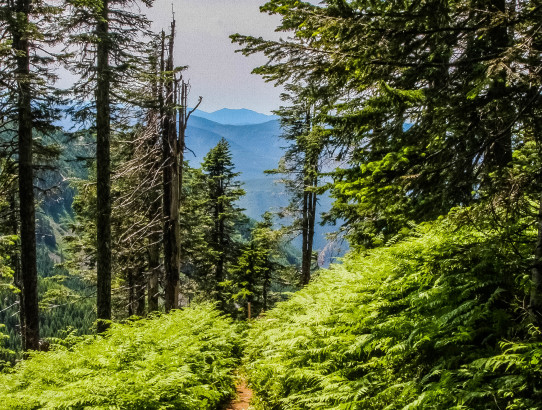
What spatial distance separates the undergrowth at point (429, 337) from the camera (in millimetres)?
2604

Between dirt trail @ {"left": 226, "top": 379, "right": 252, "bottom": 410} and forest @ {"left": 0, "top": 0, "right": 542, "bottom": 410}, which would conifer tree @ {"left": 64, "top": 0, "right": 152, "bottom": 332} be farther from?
dirt trail @ {"left": 226, "top": 379, "right": 252, "bottom": 410}

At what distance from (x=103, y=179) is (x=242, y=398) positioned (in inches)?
322

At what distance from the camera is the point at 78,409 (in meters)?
4.21

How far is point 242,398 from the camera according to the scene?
7164 mm

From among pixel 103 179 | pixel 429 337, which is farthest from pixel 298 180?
pixel 429 337

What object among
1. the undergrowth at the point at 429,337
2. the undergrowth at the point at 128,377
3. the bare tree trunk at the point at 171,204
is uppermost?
the bare tree trunk at the point at 171,204

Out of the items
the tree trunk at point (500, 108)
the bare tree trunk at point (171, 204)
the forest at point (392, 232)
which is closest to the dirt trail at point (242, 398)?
the forest at point (392, 232)

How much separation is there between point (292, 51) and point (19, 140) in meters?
10.2

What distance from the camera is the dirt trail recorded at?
6633mm

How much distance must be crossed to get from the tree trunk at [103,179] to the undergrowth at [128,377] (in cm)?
374

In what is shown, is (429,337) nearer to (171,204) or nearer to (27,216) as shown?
(171,204)

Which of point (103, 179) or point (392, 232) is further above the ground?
point (103, 179)

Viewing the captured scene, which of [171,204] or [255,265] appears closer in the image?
[171,204]

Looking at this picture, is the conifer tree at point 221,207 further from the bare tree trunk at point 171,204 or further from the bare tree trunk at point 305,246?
the bare tree trunk at point 171,204
